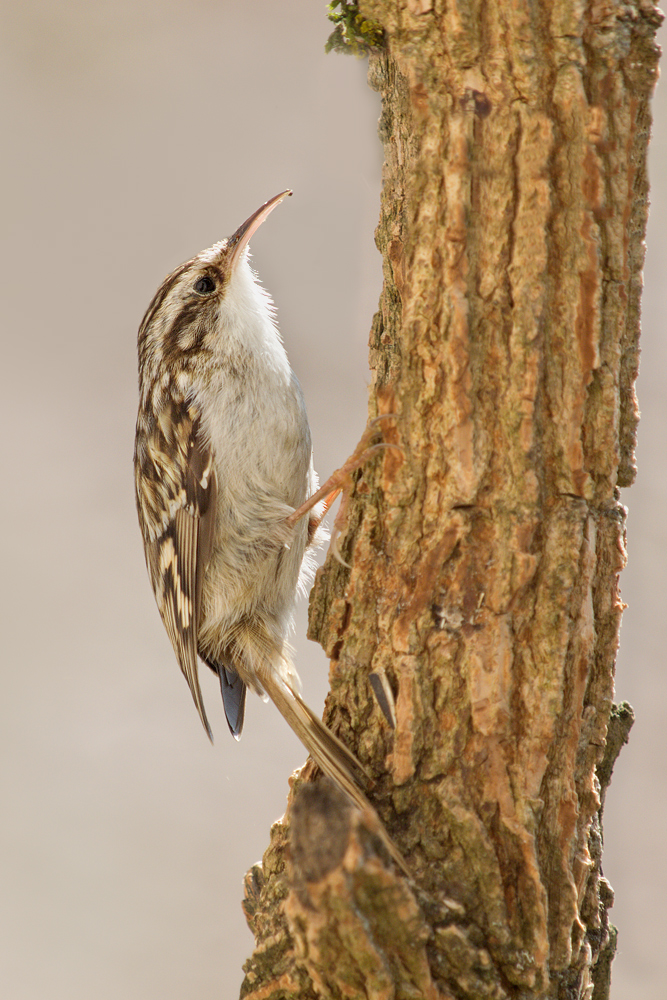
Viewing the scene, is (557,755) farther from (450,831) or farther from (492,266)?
(492,266)

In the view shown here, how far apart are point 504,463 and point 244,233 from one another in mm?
1093

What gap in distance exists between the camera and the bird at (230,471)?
2016mm

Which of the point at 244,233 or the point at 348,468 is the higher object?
the point at 244,233

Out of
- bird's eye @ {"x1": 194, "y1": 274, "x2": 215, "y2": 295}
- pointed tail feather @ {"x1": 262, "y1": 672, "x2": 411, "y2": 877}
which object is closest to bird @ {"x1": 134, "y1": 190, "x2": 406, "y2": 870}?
bird's eye @ {"x1": 194, "y1": 274, "x2": 215, "y2": 295}

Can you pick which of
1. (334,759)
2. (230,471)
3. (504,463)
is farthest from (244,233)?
(334,759)

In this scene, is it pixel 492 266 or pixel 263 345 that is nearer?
pixel 492 266

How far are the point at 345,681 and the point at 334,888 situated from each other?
1.47ft

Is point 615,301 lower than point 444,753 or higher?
higher

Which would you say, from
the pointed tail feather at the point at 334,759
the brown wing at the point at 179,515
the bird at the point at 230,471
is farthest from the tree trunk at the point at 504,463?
the brown wing at the point at 179,515

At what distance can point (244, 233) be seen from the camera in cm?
210

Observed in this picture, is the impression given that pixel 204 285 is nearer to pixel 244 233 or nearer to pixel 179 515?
A: pixel 244 233

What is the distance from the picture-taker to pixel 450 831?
4.38 feet

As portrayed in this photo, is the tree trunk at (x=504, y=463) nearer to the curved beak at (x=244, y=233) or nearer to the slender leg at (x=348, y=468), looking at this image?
the slender leg at (x=348, y=468)

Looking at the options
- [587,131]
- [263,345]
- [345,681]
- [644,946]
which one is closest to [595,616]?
[345,681]
